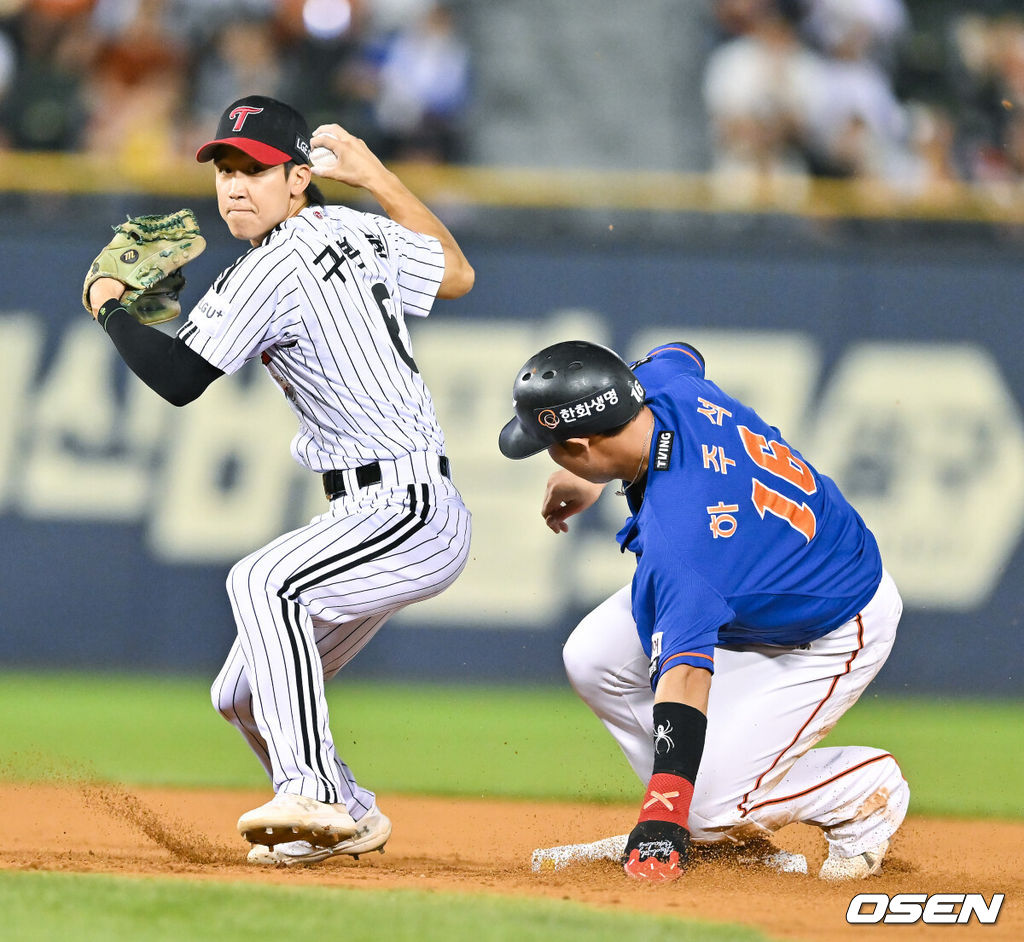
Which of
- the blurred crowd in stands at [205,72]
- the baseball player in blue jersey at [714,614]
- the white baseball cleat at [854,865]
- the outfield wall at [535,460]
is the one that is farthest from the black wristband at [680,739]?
the blurred crowd in stands at [205,72]

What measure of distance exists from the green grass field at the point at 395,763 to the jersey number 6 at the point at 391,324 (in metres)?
1.47

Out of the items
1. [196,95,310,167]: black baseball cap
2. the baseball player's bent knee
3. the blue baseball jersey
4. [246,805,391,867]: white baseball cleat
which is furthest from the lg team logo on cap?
[246,805,391,867]: white baseball cleat

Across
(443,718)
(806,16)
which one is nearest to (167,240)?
(443,718)

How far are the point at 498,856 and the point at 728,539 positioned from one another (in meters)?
1.51

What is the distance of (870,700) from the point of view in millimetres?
8172

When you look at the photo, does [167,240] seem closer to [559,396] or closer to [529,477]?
[559,396]

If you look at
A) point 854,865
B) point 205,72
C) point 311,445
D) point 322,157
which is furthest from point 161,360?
point 205,72

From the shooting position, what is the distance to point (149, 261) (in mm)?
3943

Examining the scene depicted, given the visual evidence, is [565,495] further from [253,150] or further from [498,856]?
[253,150]

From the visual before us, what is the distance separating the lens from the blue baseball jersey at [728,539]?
3.49m

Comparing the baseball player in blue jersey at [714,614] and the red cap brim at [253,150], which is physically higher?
the red cap brim at [253,150]

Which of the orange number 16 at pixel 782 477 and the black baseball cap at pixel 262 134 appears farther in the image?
the black baseball cap at pixel 262 134

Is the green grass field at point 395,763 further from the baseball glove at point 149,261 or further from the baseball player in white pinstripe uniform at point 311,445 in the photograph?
the baseball glove at point 149,261

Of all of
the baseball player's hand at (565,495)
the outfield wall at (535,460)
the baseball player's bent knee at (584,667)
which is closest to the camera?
the baseball player's bent knee at (584,667)
